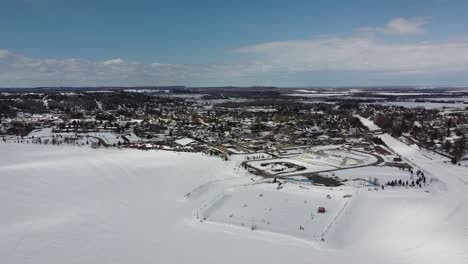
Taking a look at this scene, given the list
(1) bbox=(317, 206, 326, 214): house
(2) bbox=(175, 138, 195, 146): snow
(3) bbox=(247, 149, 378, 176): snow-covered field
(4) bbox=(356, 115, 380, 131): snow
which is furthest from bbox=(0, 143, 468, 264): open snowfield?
(4) bbox=(356, 115, 380, 131): snow

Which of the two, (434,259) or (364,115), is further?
(364,115)

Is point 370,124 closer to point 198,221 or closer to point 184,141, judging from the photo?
point 184,141

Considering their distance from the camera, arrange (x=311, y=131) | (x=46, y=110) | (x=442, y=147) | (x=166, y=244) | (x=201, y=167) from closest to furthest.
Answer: (x=166, y=244), (x=201, y=167), (x=442, y=147), (x=311, y=131), (x=46, y=110)

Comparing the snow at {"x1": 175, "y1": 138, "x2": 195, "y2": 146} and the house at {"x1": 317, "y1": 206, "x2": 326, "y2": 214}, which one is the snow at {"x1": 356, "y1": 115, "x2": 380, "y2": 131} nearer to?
the snow at {"x1": 175, "y1": 138, "x2": 195, "y2": 146}

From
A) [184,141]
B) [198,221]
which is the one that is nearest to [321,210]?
[198,221]

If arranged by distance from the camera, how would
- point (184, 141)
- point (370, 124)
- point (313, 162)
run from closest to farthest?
point (313, 162) < point (184, 141) < point (370, 124)

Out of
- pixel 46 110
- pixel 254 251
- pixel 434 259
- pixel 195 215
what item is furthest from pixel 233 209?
pixel 46 110

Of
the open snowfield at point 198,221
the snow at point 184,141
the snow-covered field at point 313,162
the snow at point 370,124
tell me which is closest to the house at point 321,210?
the open snowfield at point 198,221

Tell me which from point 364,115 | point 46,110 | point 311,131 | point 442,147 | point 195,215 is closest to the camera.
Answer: point 195,215

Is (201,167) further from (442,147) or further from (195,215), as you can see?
(442,147)
